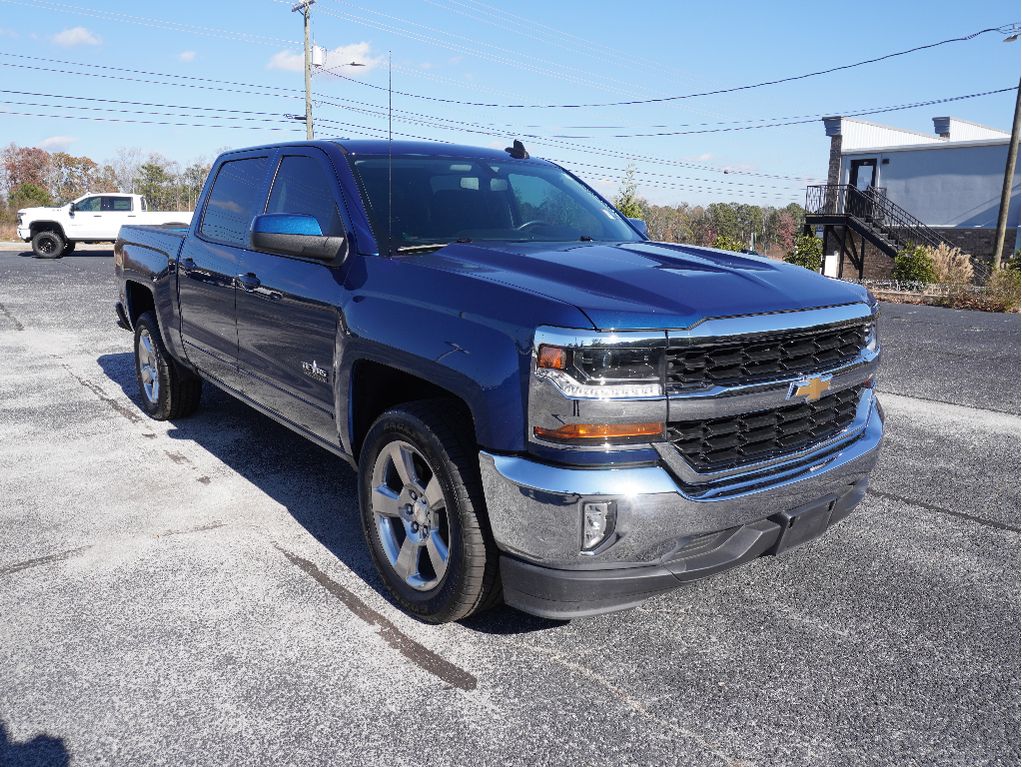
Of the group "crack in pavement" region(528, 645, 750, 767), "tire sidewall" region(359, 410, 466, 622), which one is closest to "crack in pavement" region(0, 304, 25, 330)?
"tire sidewall" region(359, 410, 466, 622)

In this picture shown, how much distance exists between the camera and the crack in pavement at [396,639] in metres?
2.88

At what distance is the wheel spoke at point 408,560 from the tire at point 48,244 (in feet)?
87.6

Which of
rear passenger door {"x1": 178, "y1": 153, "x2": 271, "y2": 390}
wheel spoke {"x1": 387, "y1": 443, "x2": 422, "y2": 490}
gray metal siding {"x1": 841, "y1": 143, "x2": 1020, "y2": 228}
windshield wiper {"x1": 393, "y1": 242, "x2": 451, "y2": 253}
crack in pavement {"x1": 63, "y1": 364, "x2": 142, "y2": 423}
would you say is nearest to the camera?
wheel spoke {"x1": 387, "y1": 443, "x2": 422, "y2": 490}

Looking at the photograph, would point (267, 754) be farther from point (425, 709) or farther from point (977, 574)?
point (977, 574)

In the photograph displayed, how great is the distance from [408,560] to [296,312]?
53.6 inches

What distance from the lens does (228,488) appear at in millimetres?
4770

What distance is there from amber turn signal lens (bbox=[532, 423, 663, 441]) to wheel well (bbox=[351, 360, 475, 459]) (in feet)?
2.84

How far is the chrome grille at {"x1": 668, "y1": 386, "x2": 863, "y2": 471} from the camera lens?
2684 mm

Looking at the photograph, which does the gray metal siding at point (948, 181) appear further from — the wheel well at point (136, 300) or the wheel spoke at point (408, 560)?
the wheel spoke at point (408, 560)

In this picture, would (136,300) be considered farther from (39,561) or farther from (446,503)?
(446,503)

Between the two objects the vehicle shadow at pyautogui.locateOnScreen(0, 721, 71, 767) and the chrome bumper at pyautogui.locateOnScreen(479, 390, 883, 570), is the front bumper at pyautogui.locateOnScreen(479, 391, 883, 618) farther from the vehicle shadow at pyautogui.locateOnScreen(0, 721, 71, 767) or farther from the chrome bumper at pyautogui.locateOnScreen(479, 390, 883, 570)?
the vehicle shadow at pyautogui.locateOnScreen(0, 721, 71, 767)

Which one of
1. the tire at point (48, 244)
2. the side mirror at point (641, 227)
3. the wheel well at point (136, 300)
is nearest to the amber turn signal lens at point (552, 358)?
the side mirror at point (641, 227)

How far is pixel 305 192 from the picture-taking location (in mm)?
4148

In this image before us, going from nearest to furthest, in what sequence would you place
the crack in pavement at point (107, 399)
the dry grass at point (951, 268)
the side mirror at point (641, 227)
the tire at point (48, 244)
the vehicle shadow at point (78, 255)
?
1. the side mirror at point (641, 227)
2. the crack in pavement at point (107, 399)
3. the dry grass at point (951, 268)
4. the tire at point (48, 244)
5. the vehicle shadow at point (78, 255)
